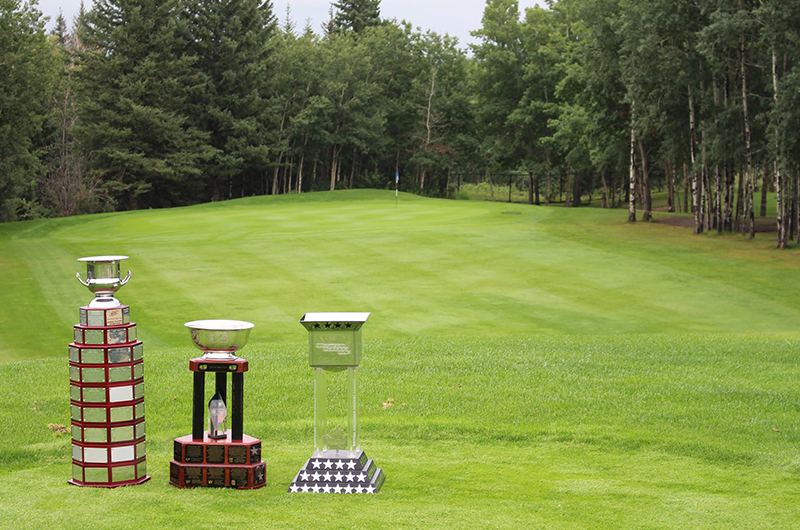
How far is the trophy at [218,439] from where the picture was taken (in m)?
5.93

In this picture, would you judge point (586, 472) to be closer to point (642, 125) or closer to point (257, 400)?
point (257, 400)

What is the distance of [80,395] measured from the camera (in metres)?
6.11

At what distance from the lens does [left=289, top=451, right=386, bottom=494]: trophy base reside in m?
5.94

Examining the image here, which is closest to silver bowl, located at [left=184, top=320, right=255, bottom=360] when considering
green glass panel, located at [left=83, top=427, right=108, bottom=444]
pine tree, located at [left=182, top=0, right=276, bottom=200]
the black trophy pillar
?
the black trophy pillar

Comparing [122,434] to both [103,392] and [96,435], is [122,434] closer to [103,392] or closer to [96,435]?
[96,435]

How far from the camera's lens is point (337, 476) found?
5.97m

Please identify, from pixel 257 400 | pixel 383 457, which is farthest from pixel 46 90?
pixel 383 457

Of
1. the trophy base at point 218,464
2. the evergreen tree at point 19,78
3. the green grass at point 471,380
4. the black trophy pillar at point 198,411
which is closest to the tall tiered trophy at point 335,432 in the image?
the green grass at point 471,380

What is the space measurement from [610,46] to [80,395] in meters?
32.8

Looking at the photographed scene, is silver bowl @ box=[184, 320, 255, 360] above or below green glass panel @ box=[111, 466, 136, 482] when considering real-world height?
above

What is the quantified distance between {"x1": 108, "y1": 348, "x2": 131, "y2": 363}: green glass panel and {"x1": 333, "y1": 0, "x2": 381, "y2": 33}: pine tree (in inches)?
3427

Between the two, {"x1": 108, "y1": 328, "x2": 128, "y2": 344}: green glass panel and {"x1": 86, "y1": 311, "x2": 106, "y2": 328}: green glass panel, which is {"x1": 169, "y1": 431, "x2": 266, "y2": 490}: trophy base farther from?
{"x1": 86, "y1": 311, "x2": 106, "y2": 328}: green glass panel

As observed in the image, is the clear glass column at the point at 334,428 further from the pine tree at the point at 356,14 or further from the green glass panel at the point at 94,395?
the pine tree at the point at 356,14

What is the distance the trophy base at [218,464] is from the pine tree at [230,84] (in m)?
51.6
